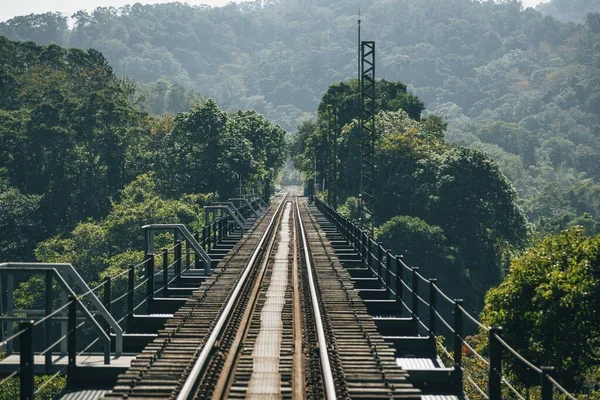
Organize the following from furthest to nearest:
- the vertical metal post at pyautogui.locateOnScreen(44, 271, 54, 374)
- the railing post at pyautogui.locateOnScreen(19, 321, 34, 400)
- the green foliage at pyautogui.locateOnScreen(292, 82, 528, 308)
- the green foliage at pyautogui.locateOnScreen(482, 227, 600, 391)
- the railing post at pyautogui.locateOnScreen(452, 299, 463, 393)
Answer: the green foliage at pyautogui.locateOnScreen(292, 82, 528, 308), the green foliage at pyautogui.locateOnScreen(482, 227, 600, 391), the vertical metal post at pyautogui.locateOnScreen(44, 271, 54, 374), the railing post at pyautogui.locateOnScreen(452, 299, 463, 393), the railing post at pyautogui.locateOnScreen(19, 321, 34, 400)

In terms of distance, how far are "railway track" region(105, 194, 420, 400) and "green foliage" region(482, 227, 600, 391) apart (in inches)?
302

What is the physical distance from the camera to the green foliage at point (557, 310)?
24.4 meters

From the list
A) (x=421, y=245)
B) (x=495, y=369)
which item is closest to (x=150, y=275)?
(x=495, y=369)

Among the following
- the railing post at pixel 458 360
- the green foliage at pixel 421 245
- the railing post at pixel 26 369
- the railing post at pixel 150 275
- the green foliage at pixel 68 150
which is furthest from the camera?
the green foliage at pixel 68 150

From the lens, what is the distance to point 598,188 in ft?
525

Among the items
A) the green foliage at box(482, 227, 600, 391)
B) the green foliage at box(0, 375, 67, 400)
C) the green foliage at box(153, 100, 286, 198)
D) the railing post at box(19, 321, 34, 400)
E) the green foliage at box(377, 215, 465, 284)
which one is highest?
the green foliage at box(153, 100, 286, 198)

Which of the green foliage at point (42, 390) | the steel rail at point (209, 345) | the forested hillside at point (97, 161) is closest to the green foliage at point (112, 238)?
the forested hillside at point (97, 161)

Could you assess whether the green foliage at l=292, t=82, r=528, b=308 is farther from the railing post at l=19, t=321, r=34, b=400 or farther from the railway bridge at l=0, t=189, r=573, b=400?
the railing post at l=19, t=321, r=34, b=400

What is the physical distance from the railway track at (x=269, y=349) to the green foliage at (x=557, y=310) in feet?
25.2

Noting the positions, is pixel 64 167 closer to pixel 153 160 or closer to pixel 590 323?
pixel 153 160

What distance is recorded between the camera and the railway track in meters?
10.5

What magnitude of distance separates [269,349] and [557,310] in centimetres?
1413

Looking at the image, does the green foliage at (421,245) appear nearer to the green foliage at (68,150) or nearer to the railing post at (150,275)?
the green foliage at (68,150)

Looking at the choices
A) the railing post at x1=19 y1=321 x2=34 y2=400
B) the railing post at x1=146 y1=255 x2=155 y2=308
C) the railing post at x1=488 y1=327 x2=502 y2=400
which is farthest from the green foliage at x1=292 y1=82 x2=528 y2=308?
the railing post at x1=19 y1=321 x2=34 y2=400
